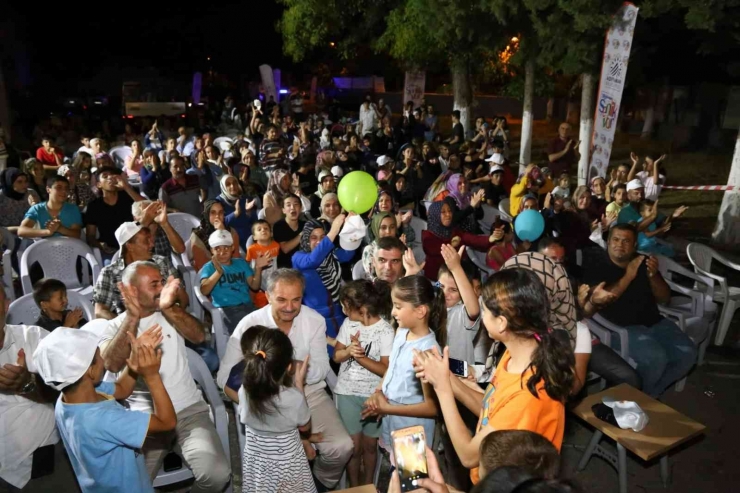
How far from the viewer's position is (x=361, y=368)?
12.9ft

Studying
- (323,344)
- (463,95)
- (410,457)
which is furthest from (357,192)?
(463,95)

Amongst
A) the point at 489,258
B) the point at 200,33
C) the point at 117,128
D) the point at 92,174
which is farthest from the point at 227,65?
the point at 489,258

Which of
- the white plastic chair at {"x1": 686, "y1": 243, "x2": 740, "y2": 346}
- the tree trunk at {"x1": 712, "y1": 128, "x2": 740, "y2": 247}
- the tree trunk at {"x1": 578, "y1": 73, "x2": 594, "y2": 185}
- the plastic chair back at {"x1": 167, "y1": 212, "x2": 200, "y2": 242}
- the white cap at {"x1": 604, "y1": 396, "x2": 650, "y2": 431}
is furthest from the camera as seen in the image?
the tree trunk at {"x1": 578, "y1": 73, "x2": 594, "y2": 185}

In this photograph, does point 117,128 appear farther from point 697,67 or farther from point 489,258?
point 697,67

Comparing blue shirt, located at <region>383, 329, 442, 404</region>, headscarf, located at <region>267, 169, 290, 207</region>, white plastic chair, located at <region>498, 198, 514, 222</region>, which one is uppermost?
headscarf, located at <region>267, 169, 290, 207</region>

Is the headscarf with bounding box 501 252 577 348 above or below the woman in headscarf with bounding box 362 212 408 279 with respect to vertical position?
above

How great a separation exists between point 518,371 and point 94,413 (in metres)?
1.85

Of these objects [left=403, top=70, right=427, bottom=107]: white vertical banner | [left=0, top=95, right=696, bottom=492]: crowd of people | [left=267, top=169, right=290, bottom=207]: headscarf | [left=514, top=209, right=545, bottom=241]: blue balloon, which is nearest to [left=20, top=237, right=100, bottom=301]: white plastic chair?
[left=0, top=95, right=696, bottom=492]: crowd of people

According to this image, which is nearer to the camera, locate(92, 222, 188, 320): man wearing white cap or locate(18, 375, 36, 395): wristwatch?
→ locate(18, 375, 36, 395): wristwatch

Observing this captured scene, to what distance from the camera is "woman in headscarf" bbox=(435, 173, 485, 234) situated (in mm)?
6805

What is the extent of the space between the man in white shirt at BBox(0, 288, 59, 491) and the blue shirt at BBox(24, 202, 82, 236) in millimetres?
2943

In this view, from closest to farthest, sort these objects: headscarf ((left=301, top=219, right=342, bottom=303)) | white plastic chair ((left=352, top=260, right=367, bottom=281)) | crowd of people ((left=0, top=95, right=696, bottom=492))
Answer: crowd of people ((left=0, top=95, right=696, bottom=492)) < headscarf ((left=301, top=219, right=342, bottom=303)) < white plastic chair ((left=352, top=260, right=367, bottom=281))

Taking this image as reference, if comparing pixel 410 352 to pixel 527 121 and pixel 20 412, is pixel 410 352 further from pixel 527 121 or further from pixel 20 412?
pixel 527 121

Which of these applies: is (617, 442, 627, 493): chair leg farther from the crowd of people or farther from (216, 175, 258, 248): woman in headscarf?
(216, 175, 258, 248): woman in headscarf
